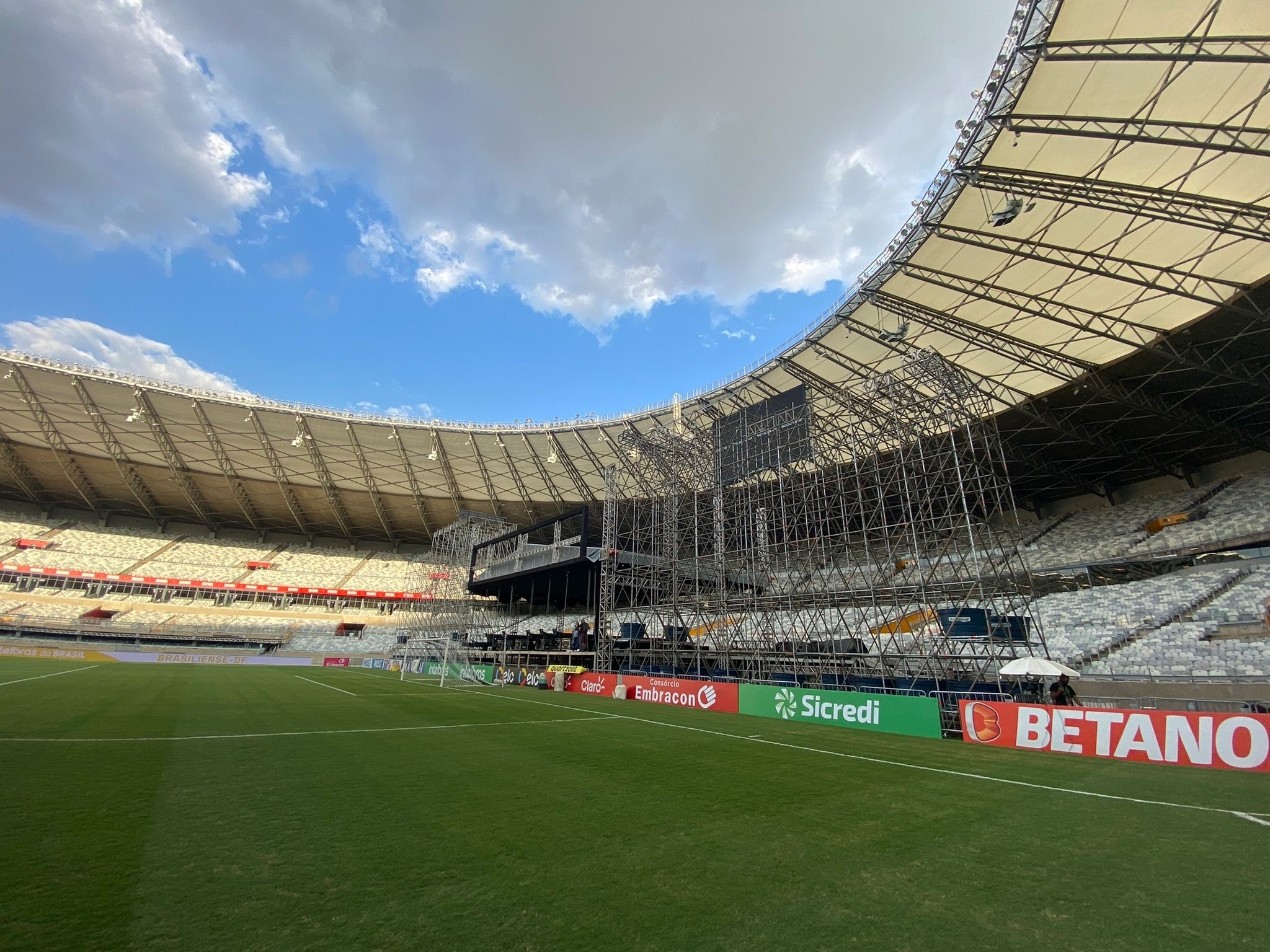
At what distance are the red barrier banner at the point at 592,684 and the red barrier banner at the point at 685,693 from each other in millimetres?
1367

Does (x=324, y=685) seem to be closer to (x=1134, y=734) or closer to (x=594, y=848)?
(x=594, y=848)

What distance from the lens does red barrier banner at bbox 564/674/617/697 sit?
24172mm

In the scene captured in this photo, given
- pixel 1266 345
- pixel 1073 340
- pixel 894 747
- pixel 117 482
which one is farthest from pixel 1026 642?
pixel 117 482

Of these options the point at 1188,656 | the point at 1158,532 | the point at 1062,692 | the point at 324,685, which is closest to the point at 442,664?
the point at 324,685

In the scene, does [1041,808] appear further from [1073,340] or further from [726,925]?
[1073,340]

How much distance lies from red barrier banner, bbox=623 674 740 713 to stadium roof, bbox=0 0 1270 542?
15.1 m

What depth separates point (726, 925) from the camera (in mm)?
3549

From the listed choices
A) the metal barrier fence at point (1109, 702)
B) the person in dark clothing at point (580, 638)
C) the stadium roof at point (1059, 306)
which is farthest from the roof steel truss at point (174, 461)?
the metal barrier fence at point (1109, 702)

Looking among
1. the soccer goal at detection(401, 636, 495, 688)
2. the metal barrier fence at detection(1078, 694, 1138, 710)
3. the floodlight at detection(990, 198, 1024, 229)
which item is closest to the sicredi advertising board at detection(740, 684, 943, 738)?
the metal barrier fence at detection(1078, 694, 1138, 710)

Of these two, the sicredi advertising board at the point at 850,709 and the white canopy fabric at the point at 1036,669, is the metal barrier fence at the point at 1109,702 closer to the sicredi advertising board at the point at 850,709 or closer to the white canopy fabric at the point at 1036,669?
the white canopy fabric at the point at 1036,669

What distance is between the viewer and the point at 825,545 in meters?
23.3

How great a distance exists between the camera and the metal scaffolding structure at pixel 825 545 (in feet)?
61.2

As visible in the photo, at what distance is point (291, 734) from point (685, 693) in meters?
12.9

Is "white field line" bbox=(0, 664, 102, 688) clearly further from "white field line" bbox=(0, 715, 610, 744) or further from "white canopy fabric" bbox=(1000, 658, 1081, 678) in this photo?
"white canopy fabric" bbox=(1000, 658, 1081, 678)
